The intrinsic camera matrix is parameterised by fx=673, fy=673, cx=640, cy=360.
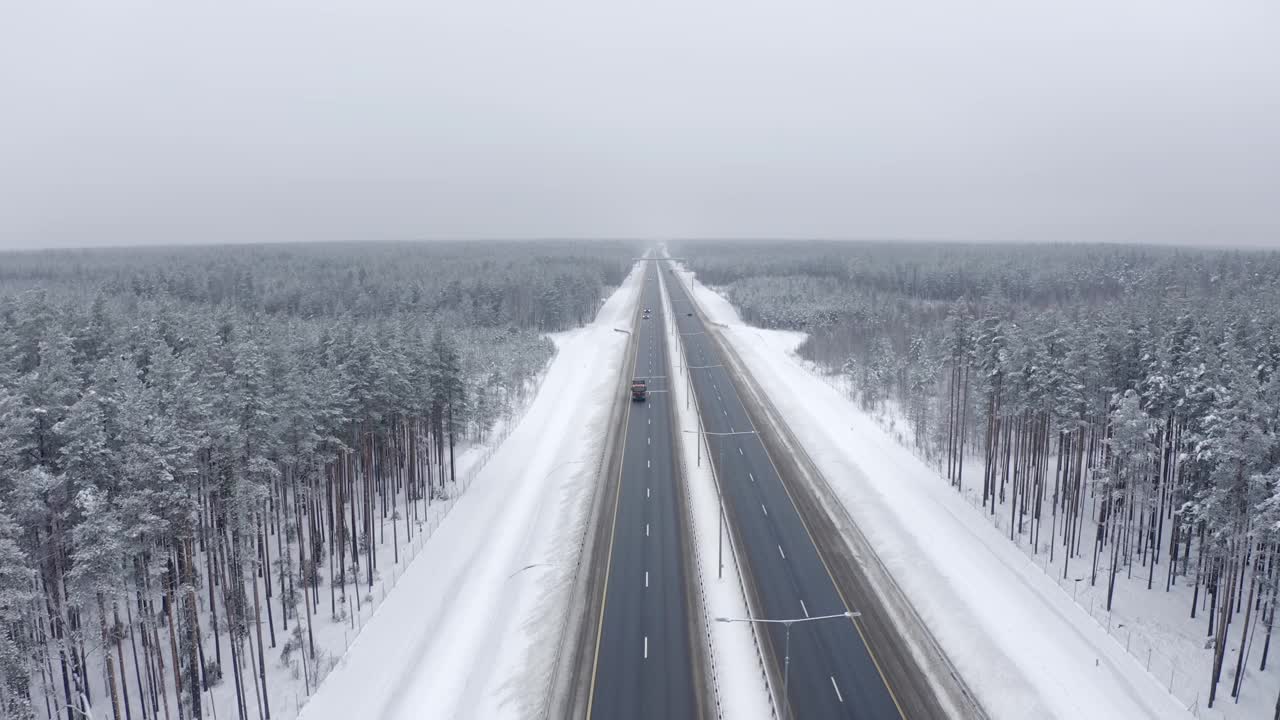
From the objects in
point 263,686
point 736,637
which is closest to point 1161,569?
point 736,637

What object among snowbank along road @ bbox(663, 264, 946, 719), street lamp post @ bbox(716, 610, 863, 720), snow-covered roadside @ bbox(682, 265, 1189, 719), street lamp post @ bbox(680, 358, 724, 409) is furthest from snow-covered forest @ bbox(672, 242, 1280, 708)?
street lamp post @ bbox(680, 358, 724, 409)

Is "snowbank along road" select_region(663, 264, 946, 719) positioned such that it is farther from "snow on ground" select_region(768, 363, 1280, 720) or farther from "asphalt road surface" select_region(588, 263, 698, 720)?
"snow on ground" select_region(768, 363, 1280, 720)

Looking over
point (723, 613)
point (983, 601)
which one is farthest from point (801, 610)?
point (983, 601)

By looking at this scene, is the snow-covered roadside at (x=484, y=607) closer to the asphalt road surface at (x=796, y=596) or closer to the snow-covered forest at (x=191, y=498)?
the snow-covered forest at (x=191, y=498)

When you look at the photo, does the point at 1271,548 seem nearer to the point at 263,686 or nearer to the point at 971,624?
the point at 971,624

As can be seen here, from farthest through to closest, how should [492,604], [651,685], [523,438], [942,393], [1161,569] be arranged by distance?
1. [942,393]
2. [523,438]
3. [1161,569]
4. [492,604]
5. [651,685]
